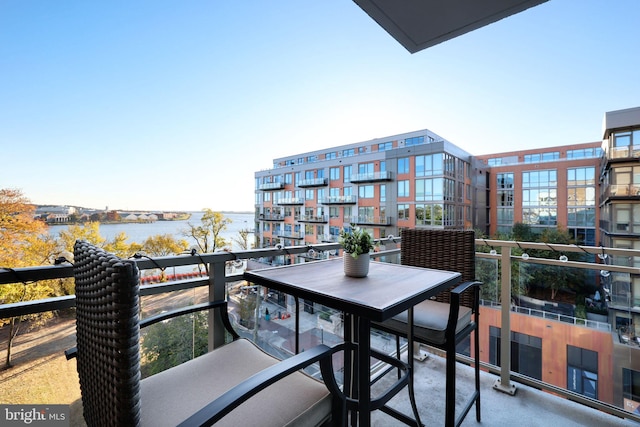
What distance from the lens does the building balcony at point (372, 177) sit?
15.7 meters

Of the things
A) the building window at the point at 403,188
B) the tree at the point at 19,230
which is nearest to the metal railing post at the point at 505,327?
the tree at the point at 19,230

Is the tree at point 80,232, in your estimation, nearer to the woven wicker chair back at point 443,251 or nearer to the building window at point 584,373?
the woven wicker chair back at point 443,251

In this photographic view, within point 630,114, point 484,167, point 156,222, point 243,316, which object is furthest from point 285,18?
point 484,167

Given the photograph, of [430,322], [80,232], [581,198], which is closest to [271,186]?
[80,232]

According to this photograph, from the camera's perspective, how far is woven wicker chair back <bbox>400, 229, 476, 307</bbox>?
170 centimetres

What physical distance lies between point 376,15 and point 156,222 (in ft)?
14.6

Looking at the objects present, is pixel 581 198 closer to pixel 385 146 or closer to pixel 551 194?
pixel 551 194

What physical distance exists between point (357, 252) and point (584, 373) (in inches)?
73.2

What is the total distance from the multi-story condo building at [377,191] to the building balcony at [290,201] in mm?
71

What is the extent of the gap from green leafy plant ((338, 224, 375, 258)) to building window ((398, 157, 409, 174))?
1470 cm

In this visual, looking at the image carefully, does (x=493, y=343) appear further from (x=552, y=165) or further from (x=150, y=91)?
(x=552, y=165)

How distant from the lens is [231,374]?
3.10ft

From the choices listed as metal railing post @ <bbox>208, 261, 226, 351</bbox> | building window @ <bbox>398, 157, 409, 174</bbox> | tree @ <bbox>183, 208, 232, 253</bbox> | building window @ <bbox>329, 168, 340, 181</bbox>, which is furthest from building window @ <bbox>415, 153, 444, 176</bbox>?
metal railing post @ <bbox>208, 261, 226, 351</bbox>

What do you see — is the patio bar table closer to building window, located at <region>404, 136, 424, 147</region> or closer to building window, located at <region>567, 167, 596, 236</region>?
building window, located at <region>404, 136, 424, 147</region>
